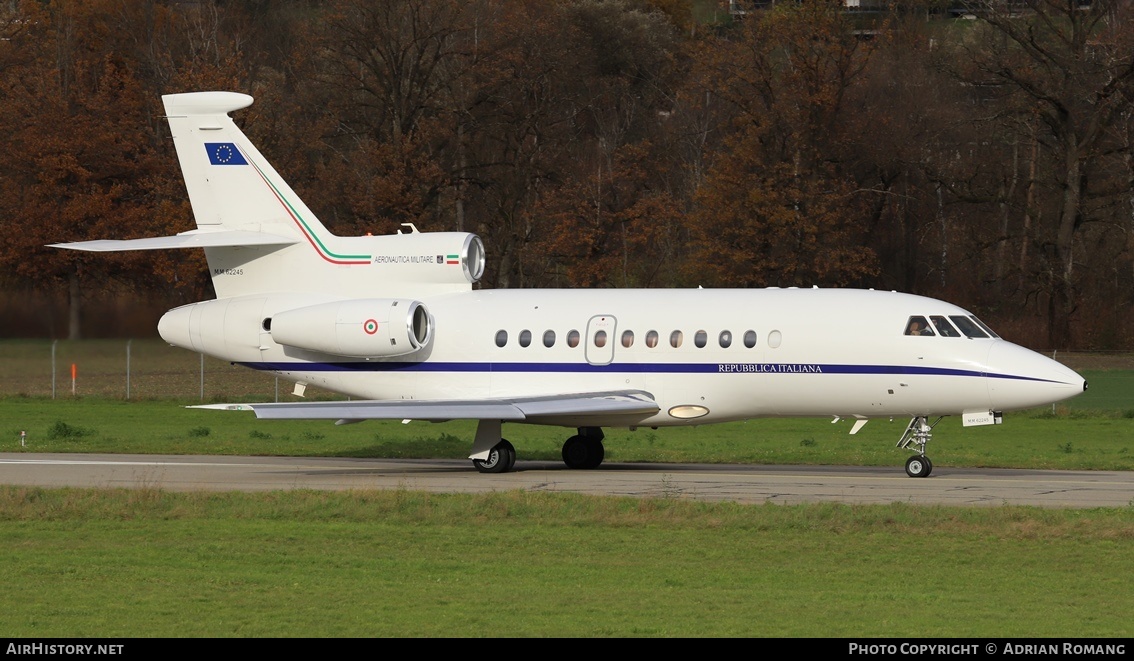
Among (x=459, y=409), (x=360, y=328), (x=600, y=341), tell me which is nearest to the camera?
(x=459, y=409)

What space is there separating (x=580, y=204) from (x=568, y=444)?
36.1 metres

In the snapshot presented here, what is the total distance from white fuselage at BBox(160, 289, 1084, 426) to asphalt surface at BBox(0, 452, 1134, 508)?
132 centimetres

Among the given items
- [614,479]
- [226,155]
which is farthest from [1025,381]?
[226,155]

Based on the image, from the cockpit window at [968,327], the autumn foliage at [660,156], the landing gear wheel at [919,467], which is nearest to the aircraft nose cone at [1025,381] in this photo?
the cockpit window at [968,327]

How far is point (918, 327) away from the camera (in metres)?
26.0

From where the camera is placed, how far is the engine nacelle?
2798 cm

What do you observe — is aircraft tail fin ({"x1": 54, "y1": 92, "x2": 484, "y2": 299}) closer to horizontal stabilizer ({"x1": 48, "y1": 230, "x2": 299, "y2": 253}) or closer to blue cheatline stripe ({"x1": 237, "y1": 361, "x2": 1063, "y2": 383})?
horizontal stabilizer ({"x1": 48, "y1": 230, "x2": 299, "y2": 253})

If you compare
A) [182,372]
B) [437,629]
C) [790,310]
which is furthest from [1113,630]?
[182,372]

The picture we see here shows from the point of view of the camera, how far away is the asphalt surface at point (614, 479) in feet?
74.1

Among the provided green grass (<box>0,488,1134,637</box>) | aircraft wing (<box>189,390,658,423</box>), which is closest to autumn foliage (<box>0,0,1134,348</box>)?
aircraft wing (<box>189,390,658,423</box>)

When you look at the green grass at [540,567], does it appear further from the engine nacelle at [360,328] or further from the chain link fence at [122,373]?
the chain link fence at [122,373]

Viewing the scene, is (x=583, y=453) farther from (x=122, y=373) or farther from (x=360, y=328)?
(x=122, y=373)

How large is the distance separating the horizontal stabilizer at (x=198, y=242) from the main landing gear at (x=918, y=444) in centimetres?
1212

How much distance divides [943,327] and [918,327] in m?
0.41
